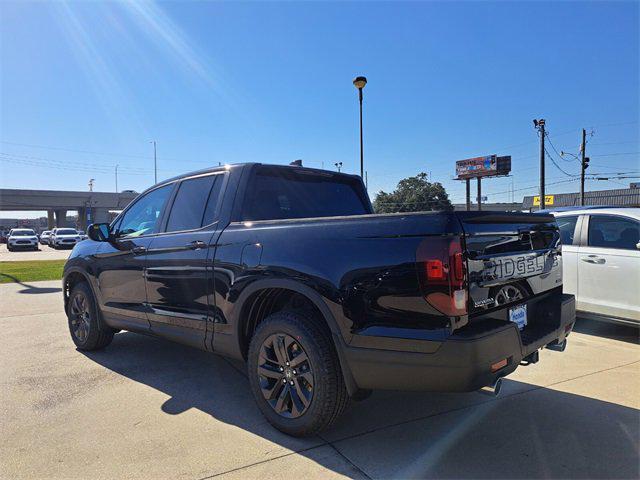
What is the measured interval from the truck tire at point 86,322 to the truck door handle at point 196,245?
1.99 m

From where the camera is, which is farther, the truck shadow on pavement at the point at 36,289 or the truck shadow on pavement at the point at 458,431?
the truck shadow on pavement at the point at 36,289

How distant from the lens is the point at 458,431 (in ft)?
10.4

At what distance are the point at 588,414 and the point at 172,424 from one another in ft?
10.0

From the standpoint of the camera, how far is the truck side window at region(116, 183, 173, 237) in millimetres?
4500

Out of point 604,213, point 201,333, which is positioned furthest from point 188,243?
point 604,213

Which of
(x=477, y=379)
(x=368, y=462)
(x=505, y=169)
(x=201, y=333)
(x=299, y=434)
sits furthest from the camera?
(x=505, y=169)

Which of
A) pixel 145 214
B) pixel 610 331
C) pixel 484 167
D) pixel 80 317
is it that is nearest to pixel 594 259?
pixel 610 331

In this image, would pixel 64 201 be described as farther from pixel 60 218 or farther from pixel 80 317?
pixel 80 317

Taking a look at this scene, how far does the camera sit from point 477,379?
7.97 ft

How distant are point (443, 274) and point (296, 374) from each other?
1.23m

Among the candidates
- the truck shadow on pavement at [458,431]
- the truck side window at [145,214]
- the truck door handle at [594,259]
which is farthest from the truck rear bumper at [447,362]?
the truck door handle at [594,259]

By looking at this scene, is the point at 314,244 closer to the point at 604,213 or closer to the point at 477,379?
the point at 477,379

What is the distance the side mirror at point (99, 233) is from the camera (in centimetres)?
476

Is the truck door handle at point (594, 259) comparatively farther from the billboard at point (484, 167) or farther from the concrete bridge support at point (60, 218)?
the concrete bridge support at point (60, 218)
